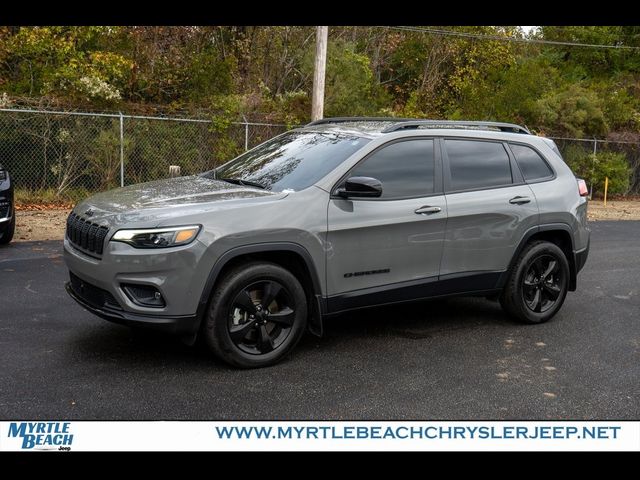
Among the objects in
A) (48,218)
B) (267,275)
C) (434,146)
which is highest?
(434,146)

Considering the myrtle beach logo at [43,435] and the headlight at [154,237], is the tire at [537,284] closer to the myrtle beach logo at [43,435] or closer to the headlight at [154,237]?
the headlight at [154,237]

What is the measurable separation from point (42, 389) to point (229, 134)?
12.6 meters

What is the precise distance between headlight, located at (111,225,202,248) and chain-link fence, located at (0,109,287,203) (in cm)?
1078

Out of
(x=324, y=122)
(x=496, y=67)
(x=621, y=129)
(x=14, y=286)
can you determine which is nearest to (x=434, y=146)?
(x=324, y=122)

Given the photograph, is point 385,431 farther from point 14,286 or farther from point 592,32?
point 592,32

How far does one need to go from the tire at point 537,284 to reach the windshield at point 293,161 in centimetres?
194

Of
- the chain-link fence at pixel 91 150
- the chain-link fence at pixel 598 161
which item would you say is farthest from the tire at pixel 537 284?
the chain-link fence at pixel 598 161

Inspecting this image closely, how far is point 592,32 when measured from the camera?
36.2 m

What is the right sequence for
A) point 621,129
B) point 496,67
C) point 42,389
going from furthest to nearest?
point 496,67
point 621,129
point 42,389

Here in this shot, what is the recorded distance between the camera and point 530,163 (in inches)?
260

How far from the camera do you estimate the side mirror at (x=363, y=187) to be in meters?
5.19

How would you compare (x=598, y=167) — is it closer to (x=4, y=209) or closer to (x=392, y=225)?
(x=4, y=209)

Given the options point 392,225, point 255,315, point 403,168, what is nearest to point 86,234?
point 255,315

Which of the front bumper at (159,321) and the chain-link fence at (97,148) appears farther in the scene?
the chain-link fence at (97,148)
